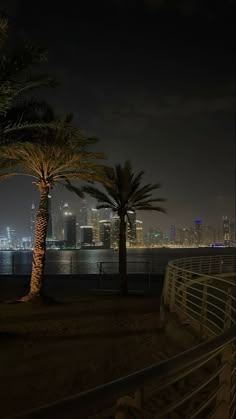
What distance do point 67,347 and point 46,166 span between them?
8.11m

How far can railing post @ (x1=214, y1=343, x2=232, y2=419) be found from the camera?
9.30 feet

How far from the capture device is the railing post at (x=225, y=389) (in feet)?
9.30

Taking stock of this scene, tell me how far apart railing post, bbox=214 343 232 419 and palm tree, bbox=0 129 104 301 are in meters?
11.8

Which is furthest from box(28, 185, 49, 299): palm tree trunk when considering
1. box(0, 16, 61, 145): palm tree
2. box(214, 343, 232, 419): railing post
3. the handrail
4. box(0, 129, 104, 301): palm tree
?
the handrail

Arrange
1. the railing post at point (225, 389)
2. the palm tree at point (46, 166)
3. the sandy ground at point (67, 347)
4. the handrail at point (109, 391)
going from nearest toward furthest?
the handrail at point (109, 391) → the railing post at point (225, 389) → the sandy ground at point (67, 347) → the palm tree at point (46, 166)

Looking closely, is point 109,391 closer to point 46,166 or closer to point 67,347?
point 67,347

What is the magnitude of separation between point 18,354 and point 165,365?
6.89m

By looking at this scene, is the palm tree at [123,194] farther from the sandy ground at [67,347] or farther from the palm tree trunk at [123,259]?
the sandy ground at [67,347]

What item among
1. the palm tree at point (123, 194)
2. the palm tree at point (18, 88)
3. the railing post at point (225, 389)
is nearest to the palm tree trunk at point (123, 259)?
the palm tree at point (123, 194)

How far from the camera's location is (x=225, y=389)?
2.87 meters

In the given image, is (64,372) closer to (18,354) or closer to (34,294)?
(18,354)

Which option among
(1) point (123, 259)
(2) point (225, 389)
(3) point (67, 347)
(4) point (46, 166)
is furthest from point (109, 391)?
(1) point (123, 259)

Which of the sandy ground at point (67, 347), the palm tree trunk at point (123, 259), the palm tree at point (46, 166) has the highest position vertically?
the palm tree at point (46, 166)

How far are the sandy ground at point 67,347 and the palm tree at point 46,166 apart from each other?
6.06 ft
